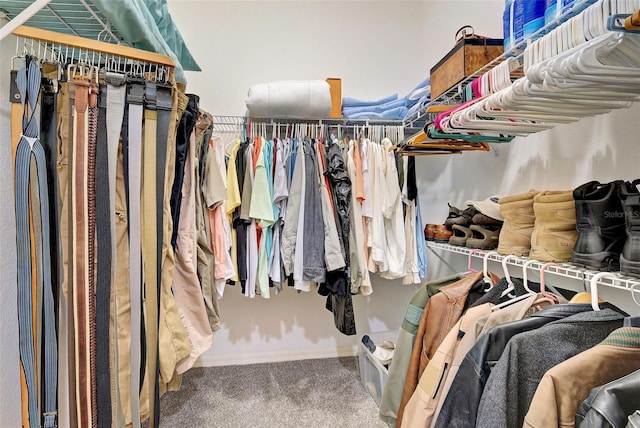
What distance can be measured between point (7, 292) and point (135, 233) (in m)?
0.39

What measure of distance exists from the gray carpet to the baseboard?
0.05 metres

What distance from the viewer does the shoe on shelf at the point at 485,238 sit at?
124cm

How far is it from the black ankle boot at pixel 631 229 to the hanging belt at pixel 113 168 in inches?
45.9

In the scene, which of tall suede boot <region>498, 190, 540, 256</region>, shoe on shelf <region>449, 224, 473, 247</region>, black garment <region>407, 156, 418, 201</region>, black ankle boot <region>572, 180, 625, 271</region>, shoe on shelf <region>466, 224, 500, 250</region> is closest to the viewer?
black ankle boot <region>572, 180, 625, 271</region>

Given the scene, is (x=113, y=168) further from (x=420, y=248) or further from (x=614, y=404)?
(x=420, y=248)

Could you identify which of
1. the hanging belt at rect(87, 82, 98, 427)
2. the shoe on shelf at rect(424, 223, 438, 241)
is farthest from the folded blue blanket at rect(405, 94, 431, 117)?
the hanging belt at rect(87, 82, 98, 427)

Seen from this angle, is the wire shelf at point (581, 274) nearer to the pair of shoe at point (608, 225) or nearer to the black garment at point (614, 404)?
the pair of shoe at point (608, 225)

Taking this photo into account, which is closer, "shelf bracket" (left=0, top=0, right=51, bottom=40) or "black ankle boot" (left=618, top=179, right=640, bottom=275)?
"shelf bracket" (left=0, top=0, right=51, bottom=40)

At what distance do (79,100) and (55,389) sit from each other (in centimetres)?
66

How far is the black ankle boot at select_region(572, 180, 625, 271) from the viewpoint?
0.78 m

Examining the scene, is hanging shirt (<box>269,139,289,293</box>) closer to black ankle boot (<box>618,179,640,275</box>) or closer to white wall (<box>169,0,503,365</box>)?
white wall (<box>169,0,503,365</box>)

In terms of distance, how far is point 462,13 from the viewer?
179cm

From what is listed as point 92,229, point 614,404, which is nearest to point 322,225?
point 92,229

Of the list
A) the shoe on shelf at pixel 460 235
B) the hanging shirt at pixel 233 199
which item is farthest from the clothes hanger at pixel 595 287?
the hanging shirt at pixel 233 199
